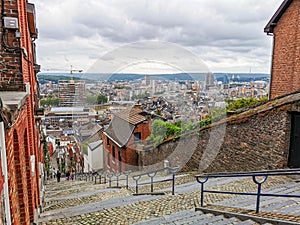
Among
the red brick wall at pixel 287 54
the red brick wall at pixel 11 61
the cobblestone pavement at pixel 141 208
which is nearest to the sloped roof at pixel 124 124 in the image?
the cobblestone pavement at pixel 141 208

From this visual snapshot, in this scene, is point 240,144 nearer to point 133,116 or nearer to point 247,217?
point 247,217

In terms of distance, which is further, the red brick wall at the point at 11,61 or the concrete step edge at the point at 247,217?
the red brick wall at the point at 11,61

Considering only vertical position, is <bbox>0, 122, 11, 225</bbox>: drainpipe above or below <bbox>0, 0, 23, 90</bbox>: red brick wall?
below

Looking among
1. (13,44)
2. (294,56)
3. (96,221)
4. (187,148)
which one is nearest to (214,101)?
(187,148)

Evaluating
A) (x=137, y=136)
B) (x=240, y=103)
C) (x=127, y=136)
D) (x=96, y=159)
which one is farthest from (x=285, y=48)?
(x=96, y=159)

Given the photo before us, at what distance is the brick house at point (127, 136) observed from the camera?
38.1 feet

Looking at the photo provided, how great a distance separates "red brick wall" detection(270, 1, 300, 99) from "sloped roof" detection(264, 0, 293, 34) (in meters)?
0.11

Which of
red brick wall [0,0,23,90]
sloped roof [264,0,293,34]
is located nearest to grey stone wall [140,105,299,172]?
sloped roof [264,0,293,34]

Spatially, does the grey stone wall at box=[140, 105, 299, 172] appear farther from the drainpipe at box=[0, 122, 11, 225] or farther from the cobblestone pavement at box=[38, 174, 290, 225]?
the drainpipe at box=[0, 122, 11, 225]

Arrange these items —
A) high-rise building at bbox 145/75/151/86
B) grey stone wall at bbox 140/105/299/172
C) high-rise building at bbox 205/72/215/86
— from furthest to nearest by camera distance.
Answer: high-rise building at bbox 205/72/215/86, high-rise building at bbox 145/75/151/86, grey stone wall at bbox 140/105/299/172

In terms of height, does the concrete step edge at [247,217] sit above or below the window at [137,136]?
above

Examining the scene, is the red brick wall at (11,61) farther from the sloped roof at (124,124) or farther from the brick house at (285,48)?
the brick house at (285,48)

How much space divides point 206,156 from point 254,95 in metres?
5.88

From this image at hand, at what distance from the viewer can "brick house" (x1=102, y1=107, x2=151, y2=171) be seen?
11.6 m
